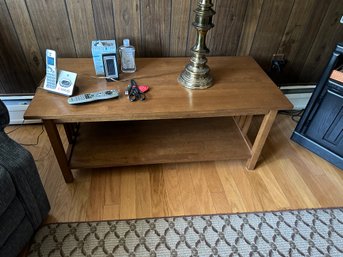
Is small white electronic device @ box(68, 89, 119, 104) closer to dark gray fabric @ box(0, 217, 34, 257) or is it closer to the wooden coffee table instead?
the wooden coffee table

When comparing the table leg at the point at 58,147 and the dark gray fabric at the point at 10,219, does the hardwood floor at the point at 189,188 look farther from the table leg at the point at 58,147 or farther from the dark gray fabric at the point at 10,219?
the dark gray fabric at the point at 10,219

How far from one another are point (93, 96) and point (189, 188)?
2.27 ft

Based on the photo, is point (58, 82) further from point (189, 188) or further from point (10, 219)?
point (189, 188)

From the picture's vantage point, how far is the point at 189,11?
4.41 feet

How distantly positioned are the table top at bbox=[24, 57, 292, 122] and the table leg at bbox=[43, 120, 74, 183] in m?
0.06

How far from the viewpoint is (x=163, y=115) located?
3.55 feet

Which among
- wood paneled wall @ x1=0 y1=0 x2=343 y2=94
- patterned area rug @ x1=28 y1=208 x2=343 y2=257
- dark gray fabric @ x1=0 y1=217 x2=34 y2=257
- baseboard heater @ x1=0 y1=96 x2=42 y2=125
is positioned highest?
wood paneled wall @ x1=0 y1=0 x2=343 y2=94

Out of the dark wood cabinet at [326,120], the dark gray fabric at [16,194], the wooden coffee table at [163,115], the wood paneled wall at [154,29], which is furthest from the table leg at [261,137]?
the dark gray fabric at [16,194]

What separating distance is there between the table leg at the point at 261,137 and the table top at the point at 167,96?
0.19 ft

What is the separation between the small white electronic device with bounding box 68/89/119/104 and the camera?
1072 millimetres

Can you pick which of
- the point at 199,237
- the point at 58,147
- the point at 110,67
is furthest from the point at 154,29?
the point at 199,237

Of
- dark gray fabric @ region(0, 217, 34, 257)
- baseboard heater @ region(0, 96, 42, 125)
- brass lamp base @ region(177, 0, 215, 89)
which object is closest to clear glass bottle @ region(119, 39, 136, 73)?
brass lamp base @ region(177, 0, 215, 89)

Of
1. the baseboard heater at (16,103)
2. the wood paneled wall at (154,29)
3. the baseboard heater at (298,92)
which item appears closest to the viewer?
the wood paneled wall at (154,29)

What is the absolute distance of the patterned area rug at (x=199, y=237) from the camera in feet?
3.60
